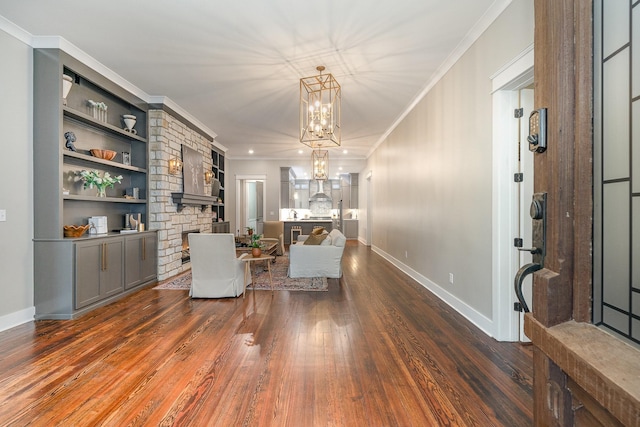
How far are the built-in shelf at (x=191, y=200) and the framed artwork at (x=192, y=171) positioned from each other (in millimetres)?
102

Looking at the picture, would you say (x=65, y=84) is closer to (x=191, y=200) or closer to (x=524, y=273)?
(x=191, y=200)

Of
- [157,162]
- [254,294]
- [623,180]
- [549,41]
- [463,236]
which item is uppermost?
[157,162]

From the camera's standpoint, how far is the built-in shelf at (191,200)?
5.23m

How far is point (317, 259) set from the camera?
497cm

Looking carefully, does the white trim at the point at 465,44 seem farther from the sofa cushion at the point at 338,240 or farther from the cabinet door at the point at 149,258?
the cabinet door at the point at 149,258

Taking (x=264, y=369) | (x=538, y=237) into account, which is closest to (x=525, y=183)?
(x=538, y=237)

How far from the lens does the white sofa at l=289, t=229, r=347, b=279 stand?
494 cm

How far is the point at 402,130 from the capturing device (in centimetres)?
548

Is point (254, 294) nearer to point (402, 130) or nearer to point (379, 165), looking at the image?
point (402, 130)

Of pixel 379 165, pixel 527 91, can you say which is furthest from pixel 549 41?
pixel 379 165

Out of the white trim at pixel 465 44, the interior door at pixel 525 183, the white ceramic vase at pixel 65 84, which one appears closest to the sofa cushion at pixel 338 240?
the white trim at pixel 465 44

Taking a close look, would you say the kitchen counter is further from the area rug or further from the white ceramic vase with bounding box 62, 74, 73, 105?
the white ceramic vase with bounding box 62, 74, 73, 105

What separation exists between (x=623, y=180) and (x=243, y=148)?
8.52 meters

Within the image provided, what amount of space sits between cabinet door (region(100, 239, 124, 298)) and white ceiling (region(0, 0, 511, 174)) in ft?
7.49
